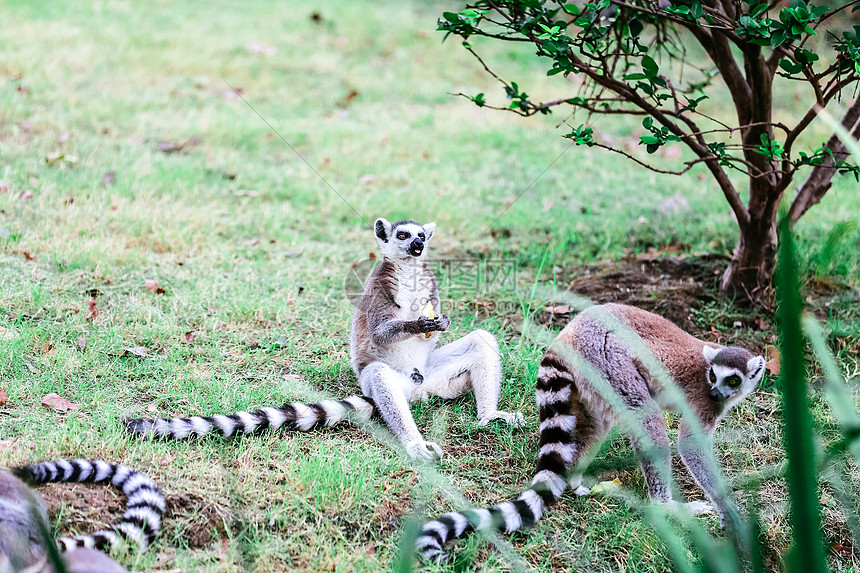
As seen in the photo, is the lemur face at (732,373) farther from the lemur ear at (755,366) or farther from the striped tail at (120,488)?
the striped tail at (120,488)

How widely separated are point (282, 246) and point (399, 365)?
2379 mm

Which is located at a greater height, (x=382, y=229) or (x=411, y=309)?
(x=382, y=229)

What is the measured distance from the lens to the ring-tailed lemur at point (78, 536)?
2.14 meters

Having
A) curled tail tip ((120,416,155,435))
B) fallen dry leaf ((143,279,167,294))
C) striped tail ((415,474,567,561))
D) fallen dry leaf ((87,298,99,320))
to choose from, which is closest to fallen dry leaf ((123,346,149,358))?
fallen dry leaf ((87,298,99,320))

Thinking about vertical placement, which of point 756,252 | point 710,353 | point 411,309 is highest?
point 756,252

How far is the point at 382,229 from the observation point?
13.5 feet

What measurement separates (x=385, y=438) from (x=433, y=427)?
284 mm

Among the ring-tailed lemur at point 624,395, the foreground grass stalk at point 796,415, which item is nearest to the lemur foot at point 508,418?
the ring-tailed lemur at point 624,395

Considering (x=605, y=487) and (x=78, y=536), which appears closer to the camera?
(x=78, y=536)

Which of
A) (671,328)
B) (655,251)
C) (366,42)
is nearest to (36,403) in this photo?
(671,328)

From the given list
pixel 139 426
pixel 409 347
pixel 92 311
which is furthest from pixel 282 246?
pixel 139 426

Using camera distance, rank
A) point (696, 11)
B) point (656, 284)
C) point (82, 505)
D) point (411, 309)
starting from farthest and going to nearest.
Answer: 1. point (656, 284)
2. point (411, 309)
3. point (696, 11)
4. point (82, 505)

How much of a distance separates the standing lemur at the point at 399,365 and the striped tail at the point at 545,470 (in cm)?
41

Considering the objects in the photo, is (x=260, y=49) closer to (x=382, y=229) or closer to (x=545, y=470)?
(x=382, y=229)
